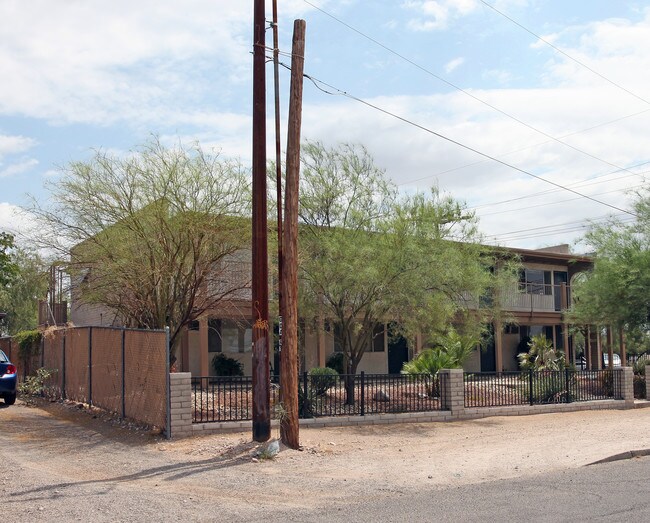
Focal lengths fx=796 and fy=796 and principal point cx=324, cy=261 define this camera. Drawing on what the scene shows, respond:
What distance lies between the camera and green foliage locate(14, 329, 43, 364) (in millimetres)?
23297

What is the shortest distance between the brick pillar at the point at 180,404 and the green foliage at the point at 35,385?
849cm

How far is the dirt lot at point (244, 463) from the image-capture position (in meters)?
9.22

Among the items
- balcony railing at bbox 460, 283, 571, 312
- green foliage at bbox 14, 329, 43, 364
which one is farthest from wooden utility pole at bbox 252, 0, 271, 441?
balcony railing at bbox 460, 283, 571, 312

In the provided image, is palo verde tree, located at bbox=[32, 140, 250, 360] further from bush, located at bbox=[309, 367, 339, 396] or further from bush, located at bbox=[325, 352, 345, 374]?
bush, located at bbox=[325, 352, 345, 374]

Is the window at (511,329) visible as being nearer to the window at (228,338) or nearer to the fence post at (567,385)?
the window at (228,338)

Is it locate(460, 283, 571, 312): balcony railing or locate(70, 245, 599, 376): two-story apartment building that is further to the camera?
locate(460, 283, 571, 312): balcony railing

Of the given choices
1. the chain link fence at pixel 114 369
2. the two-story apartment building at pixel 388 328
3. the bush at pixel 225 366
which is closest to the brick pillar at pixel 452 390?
the two-story apartment building at pixel 388 328

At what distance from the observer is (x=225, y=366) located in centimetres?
2809

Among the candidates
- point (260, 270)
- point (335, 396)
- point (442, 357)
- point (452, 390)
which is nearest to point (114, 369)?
point (335, 396)

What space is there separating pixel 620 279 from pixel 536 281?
13.0 m

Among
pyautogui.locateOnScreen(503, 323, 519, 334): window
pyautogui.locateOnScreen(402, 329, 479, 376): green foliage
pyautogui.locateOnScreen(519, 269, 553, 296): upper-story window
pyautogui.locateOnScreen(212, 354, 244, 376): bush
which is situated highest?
pyautogui.locateOnScreen(519, 269, 553, 296): upper-story window

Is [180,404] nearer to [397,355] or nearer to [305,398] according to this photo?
[305,398]

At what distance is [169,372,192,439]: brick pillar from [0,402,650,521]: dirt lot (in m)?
0.32

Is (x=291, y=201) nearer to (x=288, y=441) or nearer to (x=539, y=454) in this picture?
(x=288, y=441)
